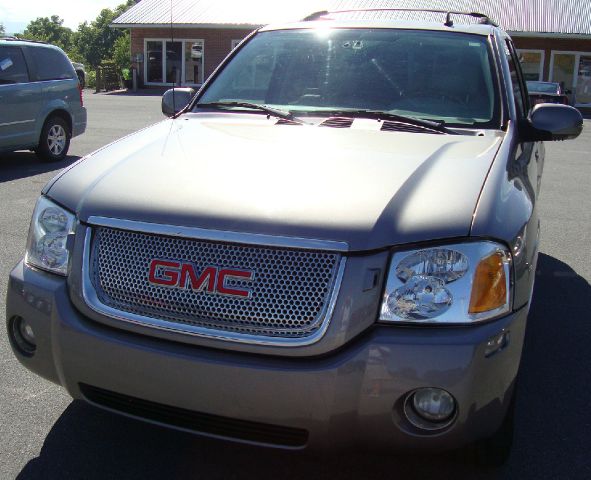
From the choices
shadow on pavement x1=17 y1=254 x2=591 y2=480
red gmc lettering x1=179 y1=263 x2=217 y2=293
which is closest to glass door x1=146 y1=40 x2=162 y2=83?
shadow on pavement x1=17 y1=254 x2=591 y2=480

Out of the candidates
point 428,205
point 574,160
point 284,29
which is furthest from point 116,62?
point 428,205

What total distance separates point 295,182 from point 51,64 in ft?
31.7

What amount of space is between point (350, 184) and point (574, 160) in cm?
1236

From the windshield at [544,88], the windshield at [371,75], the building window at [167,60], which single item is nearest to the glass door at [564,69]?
the windshield at [544,88]

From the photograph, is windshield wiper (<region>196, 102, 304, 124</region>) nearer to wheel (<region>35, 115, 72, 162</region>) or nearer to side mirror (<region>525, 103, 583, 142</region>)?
side mirror (<region>525, 103, 583, 142</region>)

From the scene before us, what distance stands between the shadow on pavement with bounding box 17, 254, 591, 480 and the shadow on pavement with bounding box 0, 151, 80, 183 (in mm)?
7170

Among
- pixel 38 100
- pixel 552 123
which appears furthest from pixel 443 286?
pixel 38 100

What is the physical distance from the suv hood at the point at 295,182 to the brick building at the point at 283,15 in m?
27.5

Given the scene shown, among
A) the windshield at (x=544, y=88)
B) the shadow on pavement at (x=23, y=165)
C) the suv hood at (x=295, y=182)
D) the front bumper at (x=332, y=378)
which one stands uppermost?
the suv hood at (x=295, y=182)

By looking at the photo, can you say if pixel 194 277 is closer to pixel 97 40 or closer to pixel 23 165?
pixel 23 165

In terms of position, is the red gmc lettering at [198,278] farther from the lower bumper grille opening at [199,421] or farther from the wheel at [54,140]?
the wheel at [54,140]

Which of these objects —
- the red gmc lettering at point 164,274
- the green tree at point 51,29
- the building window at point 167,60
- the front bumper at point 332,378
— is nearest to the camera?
the front bumper at point 332,378

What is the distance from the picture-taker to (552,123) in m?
3.85

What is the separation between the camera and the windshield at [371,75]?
13.2 feet
